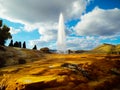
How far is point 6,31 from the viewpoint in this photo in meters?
71.3

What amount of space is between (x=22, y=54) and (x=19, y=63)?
19.2 feet

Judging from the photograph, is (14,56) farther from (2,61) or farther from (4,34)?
(4,34)

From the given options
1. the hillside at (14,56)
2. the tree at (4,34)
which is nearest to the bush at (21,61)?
the hillside at (14,56)

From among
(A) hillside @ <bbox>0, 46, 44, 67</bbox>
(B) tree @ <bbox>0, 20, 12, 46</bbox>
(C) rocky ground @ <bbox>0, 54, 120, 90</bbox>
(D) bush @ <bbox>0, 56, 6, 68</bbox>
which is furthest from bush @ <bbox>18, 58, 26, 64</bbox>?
(B) tree @ <bbox>0, 20, 12, 46</bbox>

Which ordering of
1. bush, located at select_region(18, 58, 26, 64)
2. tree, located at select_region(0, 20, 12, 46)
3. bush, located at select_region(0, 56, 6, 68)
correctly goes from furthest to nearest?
1. tree, located at select_region(0, 20, 12, 46)
2. bush, located at select_region(18, 58, 26, 64)
3. bush, located at select_region(0, 56, 6, 68)

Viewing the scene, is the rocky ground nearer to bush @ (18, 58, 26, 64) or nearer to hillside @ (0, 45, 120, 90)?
hillside @ (0, 45, 120, 90)

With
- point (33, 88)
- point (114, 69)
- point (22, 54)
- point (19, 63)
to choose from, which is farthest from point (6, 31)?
point (33, 88)

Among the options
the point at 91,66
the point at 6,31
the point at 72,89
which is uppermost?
the point at 6,31

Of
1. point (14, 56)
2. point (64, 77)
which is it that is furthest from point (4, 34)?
point (64, 77)

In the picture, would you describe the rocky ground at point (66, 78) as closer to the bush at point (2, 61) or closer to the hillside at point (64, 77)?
the hillside at point (64, 77)

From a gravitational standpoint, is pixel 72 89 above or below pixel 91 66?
below

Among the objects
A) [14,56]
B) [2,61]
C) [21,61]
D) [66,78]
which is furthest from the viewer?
[14,56]

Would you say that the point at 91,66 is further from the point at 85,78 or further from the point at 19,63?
the point at 19,63

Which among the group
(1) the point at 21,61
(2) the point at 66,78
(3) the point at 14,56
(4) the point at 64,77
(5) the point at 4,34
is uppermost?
(5) the point at 4,34
